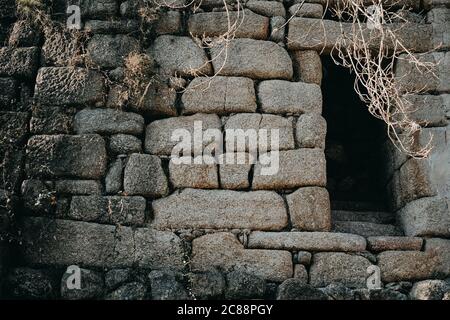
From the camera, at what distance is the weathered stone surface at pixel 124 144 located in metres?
4.63

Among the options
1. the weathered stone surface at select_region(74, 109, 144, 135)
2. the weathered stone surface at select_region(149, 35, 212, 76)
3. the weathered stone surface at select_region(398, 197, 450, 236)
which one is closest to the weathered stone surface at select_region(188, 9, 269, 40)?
the weathered stone surface at select_region(149, 35, 212, 76)

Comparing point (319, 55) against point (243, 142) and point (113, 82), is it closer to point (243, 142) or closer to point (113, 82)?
point (243, 142)

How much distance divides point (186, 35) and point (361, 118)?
189 centimetres

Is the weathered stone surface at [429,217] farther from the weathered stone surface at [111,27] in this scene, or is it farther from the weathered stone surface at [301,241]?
the weathered stone surface at [111,27]

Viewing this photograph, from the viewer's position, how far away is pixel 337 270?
14.5 ft

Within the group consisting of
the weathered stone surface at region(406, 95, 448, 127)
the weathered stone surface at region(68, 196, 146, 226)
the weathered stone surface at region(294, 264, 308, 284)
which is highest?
the weathered stone surface at region(406, 95, 448, 127)

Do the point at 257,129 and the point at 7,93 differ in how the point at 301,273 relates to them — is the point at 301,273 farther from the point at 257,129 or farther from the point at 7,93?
the point at 7,93

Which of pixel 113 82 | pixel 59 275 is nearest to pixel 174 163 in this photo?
pixel 113 82

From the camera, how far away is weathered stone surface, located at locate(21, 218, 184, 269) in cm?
436

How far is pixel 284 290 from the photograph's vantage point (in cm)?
413

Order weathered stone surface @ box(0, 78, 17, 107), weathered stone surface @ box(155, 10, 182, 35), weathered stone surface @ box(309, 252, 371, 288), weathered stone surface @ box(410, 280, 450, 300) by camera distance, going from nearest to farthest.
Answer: weathered stone surface @ box(410, 280, 450, 300) → weathered stone surface @ box(309, 252, 371, 288) → weathered stone surface @ box(0, 78, 17, 107) → weathered stone surface @ box(155, 10, 182, 35)

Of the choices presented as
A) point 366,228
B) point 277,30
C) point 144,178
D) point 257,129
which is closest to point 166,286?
point 144,178

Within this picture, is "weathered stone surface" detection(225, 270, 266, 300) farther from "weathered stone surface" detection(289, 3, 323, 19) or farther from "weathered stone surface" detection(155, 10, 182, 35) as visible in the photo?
"weathered stone surface" detection(289, 3, 323, 19)

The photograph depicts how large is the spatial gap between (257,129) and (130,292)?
1469 mm
